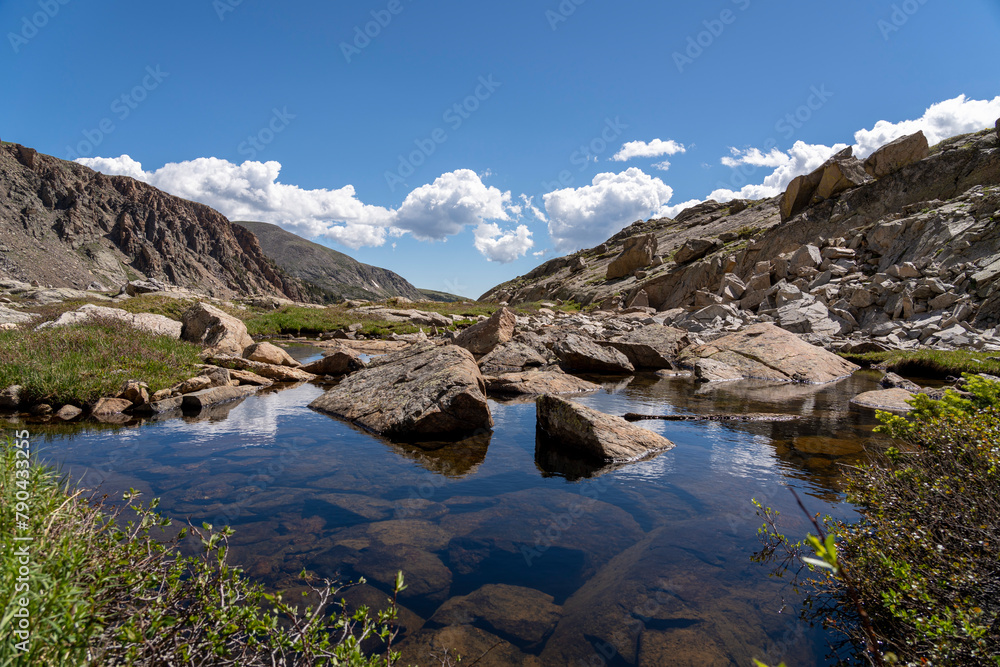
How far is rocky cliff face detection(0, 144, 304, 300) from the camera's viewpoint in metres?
132

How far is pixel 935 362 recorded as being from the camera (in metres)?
18.0

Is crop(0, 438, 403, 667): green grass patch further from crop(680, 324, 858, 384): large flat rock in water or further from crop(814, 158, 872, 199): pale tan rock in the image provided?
crop(814, 158, 872, 199): pale tan rock

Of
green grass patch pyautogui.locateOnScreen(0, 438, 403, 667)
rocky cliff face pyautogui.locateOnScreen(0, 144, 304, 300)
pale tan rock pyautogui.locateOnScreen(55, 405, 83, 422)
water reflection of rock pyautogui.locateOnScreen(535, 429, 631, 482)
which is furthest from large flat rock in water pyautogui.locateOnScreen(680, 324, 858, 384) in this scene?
rocky cliff face pyautogui.locateOnScreen(0, 144, 304, 300)

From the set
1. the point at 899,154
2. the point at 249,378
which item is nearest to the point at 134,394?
the point at 249,378

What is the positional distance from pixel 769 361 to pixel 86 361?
24.7m

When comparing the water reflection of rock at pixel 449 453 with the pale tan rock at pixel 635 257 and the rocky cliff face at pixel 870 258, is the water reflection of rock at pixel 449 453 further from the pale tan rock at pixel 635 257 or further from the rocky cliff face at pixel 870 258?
the pale tan rock at pixel 635 257

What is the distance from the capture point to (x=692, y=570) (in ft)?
18.1

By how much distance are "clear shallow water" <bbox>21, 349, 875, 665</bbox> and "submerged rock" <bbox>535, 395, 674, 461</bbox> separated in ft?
1.43

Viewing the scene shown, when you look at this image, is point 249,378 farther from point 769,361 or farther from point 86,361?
point 769,361

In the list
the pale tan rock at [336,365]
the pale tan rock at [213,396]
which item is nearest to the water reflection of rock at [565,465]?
the pale tan rock at [213,396]

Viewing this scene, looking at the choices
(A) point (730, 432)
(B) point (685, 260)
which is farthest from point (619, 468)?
(B) point (685, 260)

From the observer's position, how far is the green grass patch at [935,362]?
54.5 ft

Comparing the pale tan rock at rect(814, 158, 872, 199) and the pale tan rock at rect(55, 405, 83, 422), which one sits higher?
the pale tan rock at rect(814, 158, 872, 199)

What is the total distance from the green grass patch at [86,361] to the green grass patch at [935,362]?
26.7 m
